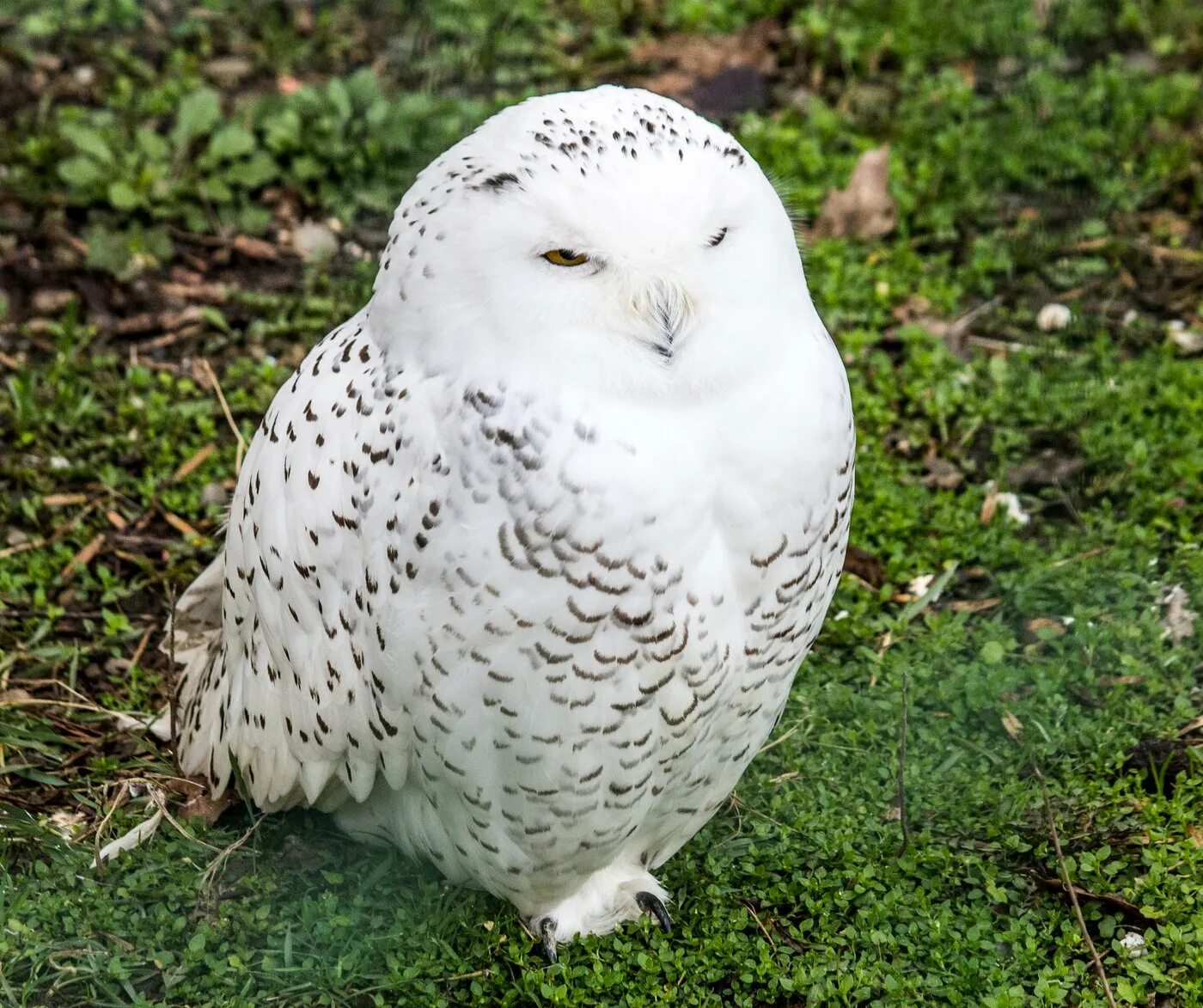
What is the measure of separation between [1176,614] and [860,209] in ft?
6.93

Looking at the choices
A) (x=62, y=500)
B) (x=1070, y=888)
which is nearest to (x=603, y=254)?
(x=1070, y=888)

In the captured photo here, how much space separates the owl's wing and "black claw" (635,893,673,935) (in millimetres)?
683

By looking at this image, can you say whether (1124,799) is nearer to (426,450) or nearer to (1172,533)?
(1172,533)

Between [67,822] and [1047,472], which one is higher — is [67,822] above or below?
below

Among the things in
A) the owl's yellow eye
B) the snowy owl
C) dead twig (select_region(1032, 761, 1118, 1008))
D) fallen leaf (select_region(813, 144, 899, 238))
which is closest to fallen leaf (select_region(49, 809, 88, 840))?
the snowy owl

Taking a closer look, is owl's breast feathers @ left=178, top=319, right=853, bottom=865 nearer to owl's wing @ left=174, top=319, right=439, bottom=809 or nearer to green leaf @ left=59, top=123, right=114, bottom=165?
owl's wing @ left=174, top=319, right=439, bottom=809

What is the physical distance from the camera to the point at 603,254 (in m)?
2.67

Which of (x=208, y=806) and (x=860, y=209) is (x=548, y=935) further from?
(x=860, y=209)

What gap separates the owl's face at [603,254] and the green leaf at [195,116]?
3077 millimetres

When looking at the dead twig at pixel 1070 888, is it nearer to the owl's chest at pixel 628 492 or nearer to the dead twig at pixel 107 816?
the owl's chest at pixel 628 492

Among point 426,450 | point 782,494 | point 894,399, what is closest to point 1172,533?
point 894,399

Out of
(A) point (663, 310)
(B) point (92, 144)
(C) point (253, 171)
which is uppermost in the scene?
(A) point (663, 310)

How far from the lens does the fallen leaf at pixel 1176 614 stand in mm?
4070

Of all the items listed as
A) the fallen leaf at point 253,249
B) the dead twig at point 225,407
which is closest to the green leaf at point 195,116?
the fallen leaf at point 253,249
